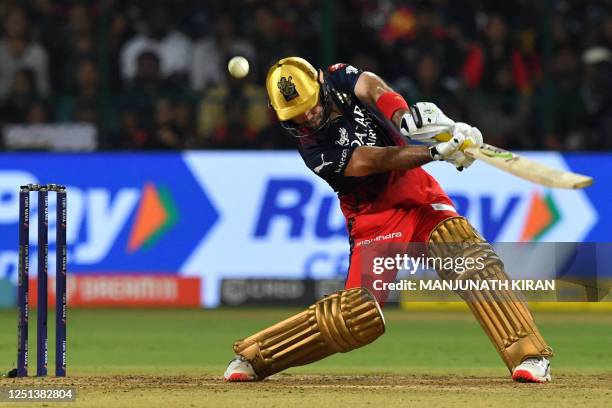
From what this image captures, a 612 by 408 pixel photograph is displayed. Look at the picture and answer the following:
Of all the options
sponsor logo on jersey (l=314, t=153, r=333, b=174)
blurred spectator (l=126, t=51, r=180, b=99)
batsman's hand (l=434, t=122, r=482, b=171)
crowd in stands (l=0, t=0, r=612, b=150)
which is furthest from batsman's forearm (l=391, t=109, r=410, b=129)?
blurred spectator (l=126, t=51, r=180, b=99)

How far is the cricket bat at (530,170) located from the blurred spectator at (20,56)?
834 centimetres

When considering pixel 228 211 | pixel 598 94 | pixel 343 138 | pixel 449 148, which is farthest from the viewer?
pixel 598 94

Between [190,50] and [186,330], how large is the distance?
13.7 ft

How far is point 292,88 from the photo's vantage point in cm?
762

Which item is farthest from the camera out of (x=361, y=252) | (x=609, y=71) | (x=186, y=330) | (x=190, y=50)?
(x=190, y=50)

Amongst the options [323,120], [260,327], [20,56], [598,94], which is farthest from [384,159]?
[20,56]

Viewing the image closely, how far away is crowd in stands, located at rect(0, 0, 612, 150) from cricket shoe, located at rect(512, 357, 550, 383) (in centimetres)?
614

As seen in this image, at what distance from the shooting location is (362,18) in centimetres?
1477

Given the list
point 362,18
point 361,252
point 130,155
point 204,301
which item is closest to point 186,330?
point 204,301

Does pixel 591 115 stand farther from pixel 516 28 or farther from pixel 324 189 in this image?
pixel 324 189

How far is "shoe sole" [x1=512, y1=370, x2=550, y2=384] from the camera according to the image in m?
7.58

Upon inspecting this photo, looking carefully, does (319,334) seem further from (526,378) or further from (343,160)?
(526,378)

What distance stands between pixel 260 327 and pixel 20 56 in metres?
4.75

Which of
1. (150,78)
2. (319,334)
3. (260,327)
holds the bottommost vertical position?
(260,327)
